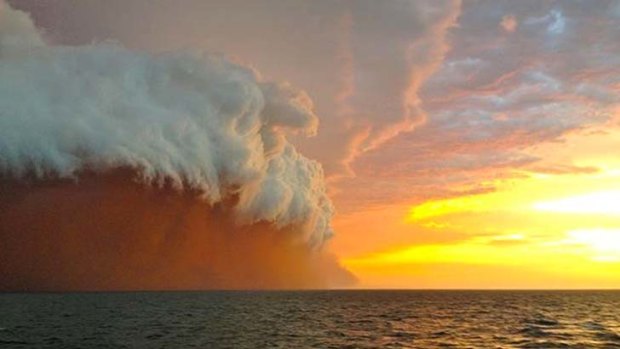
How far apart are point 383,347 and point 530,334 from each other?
18158 millimetres

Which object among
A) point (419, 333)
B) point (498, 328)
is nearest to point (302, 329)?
point (419, 333)

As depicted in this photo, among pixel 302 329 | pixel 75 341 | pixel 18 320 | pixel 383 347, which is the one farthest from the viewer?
pixel 18 320

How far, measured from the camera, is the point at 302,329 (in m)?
59.4

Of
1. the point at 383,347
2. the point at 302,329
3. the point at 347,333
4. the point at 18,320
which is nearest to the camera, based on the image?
the point at 383,347

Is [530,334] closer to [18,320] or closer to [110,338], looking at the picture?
[110,338]

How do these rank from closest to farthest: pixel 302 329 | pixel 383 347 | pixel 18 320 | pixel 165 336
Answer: pixel 383 347
pixel 165 336
pixel 302 329
pixel 18 320

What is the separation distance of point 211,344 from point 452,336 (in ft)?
70.0

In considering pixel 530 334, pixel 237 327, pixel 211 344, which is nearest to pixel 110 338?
pixel 211 344

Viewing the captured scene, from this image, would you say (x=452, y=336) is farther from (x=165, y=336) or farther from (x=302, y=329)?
(x=165, y=336)

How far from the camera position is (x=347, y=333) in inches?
2170

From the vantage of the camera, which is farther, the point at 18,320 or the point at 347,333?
the point at 18,320

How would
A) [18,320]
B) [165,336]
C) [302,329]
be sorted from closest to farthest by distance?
[165,336] < [302,329] < [18,320]

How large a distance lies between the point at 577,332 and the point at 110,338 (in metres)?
42.3

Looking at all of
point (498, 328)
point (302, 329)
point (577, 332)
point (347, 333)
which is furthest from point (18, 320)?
Result: point (577, 332)
